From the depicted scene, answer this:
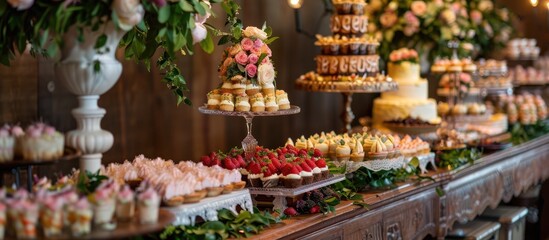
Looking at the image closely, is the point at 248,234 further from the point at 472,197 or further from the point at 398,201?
the point at 472,197

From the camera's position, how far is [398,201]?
550 cm

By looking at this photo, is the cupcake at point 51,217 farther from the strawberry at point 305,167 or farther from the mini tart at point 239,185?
the strawberry at point 305,167

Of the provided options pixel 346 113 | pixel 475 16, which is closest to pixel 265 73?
pixel 346 113

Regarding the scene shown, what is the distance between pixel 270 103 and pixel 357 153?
0.81 m

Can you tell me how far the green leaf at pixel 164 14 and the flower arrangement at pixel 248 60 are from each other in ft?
4.04

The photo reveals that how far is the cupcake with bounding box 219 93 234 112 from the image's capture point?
463cm

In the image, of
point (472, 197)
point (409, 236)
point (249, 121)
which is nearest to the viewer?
point (249, 121)

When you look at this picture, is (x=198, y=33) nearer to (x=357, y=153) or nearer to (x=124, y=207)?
(x=124, y=207)

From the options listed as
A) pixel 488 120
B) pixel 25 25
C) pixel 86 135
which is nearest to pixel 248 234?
pixel 86 135

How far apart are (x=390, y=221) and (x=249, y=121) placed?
1.14 meters

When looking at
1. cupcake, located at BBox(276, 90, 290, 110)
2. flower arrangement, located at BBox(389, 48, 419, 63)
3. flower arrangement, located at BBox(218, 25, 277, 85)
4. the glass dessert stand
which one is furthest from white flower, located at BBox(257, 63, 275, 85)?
flower arrangement, located at BBox(389, 48, 419, 63)

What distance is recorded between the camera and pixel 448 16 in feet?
27.7

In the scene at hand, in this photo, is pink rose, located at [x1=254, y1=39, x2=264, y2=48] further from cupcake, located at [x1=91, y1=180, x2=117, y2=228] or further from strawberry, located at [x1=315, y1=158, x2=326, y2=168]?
cupcake, located at [x1=91, y1=180, x2=117, y2=228]

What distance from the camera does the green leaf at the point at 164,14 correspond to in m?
3.43
